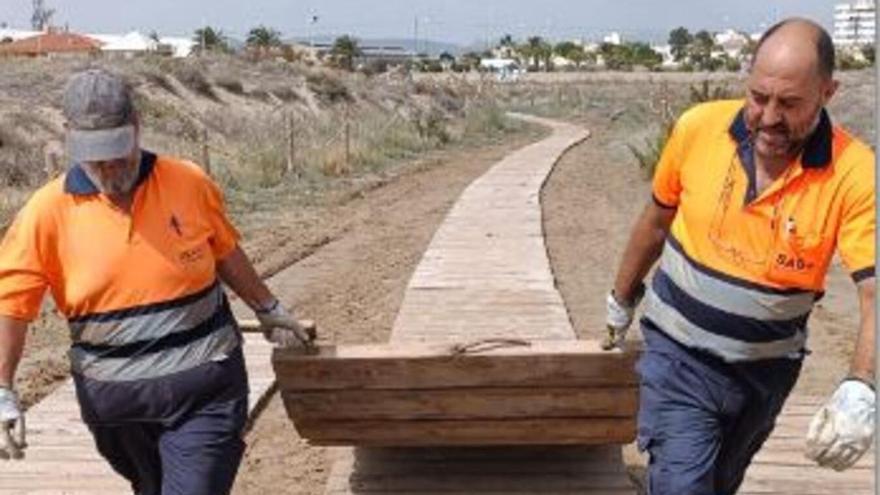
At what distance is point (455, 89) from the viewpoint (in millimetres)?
64625

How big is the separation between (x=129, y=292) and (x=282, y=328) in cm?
105

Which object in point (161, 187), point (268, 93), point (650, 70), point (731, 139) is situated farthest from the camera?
point (650, 70)

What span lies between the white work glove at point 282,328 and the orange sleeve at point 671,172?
1.41m

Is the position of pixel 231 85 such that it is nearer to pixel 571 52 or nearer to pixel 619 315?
pixel 619 315

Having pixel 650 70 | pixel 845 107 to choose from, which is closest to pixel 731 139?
pixel 845 107

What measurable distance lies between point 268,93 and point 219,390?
39.1 metres

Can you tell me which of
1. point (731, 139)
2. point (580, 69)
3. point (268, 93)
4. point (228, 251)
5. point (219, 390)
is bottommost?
point (580, 69)

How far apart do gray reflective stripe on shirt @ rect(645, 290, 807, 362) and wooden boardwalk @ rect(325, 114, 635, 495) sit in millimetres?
1536

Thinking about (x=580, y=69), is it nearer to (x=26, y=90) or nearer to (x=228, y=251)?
(x=26, y=90)

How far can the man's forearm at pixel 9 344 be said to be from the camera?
3654mm

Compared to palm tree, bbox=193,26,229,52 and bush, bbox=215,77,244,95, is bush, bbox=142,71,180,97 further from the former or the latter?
palm tree, bbox=193,26,229,52

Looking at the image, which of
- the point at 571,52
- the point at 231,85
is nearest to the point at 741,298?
the point at 231,85

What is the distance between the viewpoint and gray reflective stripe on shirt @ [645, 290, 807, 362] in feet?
11.6

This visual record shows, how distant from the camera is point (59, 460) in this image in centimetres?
613
